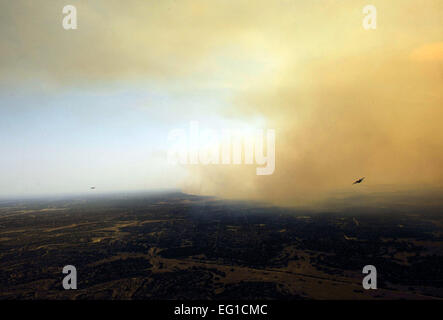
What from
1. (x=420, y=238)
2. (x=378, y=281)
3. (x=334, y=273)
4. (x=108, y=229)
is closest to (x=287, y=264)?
(x=334, y=273)

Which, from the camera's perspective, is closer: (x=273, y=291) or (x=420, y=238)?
(x=273, y=291)

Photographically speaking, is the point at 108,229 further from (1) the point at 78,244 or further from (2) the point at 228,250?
(2) the point at 228,250
